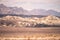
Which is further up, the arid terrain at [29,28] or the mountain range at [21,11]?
the mountain range at [21,11]

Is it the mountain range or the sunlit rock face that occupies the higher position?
the mountain range

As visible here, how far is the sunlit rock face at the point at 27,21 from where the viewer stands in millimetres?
1902

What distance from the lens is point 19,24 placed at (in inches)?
75.4

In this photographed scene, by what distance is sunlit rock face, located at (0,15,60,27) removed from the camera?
1.90 metres

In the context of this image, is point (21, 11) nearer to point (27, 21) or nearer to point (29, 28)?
point (27, 21)

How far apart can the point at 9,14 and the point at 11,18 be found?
0.07 metres

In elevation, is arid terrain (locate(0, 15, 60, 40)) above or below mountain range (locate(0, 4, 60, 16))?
below

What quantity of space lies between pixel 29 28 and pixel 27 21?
0.11 meters

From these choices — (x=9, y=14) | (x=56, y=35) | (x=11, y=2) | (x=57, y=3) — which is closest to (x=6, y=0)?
(x=11, y=2)

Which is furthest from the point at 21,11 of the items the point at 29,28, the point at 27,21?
the point at 29,28

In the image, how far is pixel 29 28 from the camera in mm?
1905

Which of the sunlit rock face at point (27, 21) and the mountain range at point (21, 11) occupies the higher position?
the mountain range at point (21, 11)

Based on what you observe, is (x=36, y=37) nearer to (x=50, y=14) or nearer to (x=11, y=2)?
(x=50, y=14)

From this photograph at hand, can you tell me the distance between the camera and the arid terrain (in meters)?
1.88
